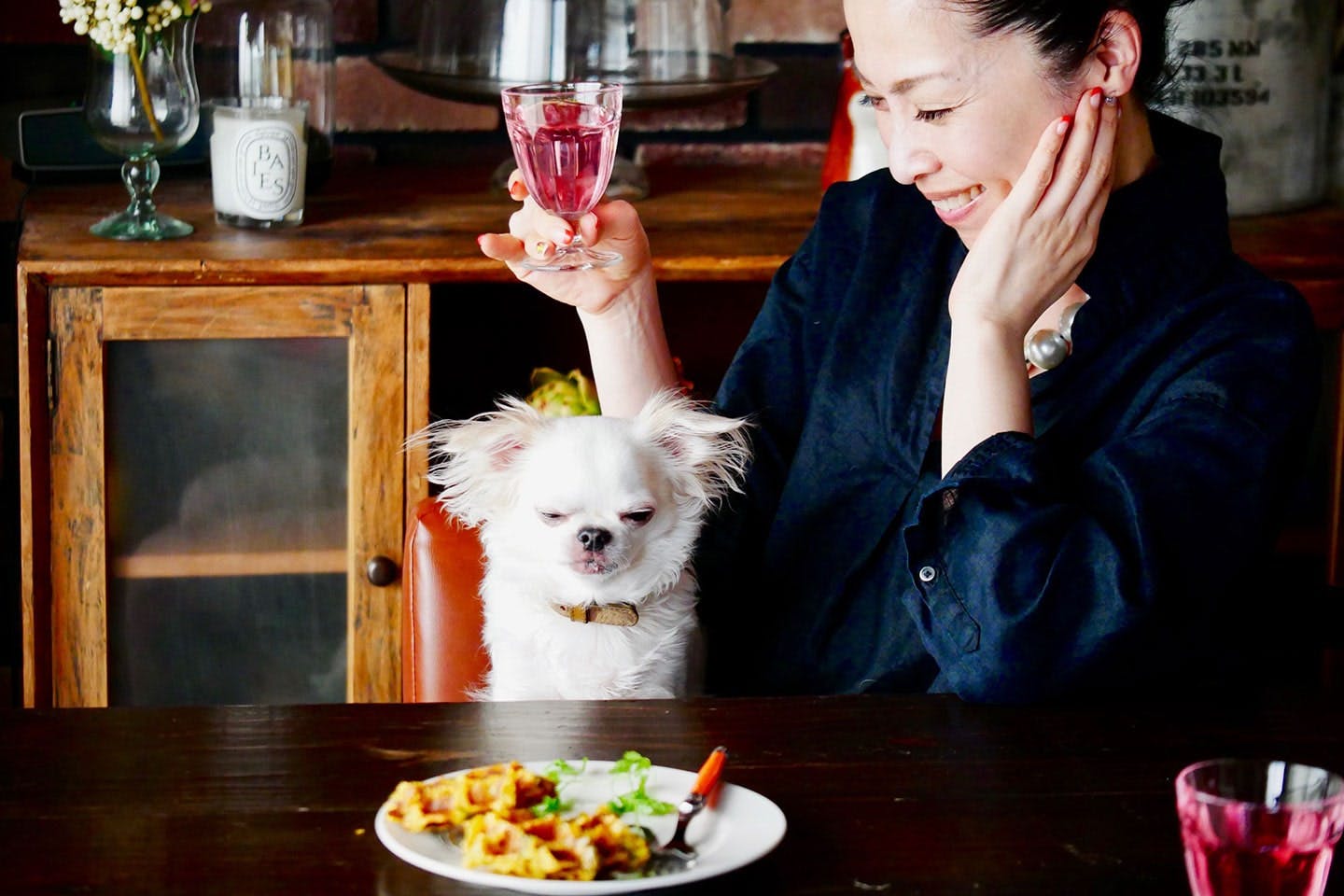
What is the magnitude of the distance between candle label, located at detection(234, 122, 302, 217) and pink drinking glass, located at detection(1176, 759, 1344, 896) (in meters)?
1.49

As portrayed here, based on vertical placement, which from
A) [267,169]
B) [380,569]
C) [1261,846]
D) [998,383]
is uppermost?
[267,169]

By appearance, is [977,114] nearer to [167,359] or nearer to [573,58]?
[573,58]

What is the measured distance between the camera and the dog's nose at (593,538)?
1388 mm

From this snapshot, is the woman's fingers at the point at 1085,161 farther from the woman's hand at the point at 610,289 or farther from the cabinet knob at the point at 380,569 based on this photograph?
the cabinet knob at the point at 380,569

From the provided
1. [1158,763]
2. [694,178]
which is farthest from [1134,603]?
[694,178]

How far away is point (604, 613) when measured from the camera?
1.45 m

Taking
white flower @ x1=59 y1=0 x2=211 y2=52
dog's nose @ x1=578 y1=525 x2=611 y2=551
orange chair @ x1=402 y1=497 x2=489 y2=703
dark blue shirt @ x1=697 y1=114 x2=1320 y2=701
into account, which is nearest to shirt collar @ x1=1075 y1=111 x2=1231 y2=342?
dark blue shirt @ x1=697 y1=114 x2=1320 y2=701

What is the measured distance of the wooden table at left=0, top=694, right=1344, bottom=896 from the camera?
2.81ft

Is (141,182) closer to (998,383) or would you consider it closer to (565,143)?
(565,143)

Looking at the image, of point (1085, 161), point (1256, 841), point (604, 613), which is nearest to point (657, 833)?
point (1256, 841)

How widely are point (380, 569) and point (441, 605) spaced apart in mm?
587

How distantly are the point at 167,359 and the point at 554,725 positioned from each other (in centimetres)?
107

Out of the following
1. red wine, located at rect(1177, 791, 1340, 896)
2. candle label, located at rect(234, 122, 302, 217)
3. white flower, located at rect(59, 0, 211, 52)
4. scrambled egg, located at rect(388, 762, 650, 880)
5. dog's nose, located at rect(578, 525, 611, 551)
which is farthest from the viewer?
candle label, located at rect(234, 122, 302, 217)

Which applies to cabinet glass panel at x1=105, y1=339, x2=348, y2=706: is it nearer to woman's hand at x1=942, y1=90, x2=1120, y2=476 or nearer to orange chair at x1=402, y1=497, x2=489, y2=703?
orange chair at x1=402, y1=497, x2=489, y2=703
